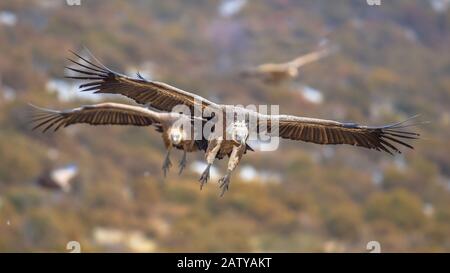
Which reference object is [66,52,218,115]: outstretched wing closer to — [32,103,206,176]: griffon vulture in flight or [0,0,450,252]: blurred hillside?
[32,103,206,176]: griffon vulture in flight

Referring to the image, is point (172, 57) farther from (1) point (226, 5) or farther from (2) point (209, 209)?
(2) point (209, 209)

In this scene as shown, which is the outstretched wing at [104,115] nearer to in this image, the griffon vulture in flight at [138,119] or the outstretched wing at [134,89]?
the griffon vulture in flight at [138,119]

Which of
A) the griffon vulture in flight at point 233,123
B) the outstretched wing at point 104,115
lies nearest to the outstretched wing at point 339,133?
the griffon vulture in flight at point 233,123

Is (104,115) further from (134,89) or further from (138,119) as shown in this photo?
(134,89)

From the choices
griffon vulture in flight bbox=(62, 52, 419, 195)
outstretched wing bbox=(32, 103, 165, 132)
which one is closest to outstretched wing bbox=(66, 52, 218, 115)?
griffon vulture in flight bbox=(62, 52, 419, 195)

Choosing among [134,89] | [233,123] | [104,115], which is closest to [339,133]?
[233,123]
